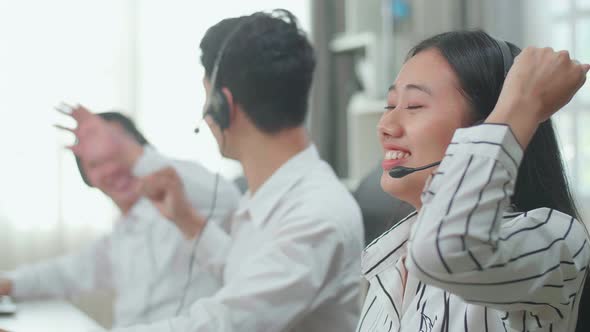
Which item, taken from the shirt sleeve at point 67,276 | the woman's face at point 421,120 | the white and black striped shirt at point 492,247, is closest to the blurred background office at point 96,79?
the shirt sleeve at point 67,276

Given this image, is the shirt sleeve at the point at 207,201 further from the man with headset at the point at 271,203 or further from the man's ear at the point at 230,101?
the man's ear at the point at 230,101

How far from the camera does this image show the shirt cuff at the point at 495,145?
65cm

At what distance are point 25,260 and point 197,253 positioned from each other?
1.42m

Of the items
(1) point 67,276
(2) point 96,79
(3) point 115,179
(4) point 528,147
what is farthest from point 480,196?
(2) point 96,79

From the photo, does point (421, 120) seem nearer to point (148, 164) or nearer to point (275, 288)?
point (275, 288)

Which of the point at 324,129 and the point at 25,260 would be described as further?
the point at 324,129

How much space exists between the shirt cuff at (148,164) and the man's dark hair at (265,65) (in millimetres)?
248

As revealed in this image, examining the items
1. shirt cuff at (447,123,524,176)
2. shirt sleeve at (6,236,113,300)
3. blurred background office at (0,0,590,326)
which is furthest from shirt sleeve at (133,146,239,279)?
blurred background office at (0,0,590,326)

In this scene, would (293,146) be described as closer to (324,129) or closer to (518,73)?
(518,73)

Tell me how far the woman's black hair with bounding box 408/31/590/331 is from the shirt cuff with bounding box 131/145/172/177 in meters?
0.86

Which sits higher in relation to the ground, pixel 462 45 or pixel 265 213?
pixel 462 45

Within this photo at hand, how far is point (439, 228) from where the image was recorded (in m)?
0.65

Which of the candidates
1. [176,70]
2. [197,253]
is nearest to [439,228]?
[197,253]

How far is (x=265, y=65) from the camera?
1362mm
